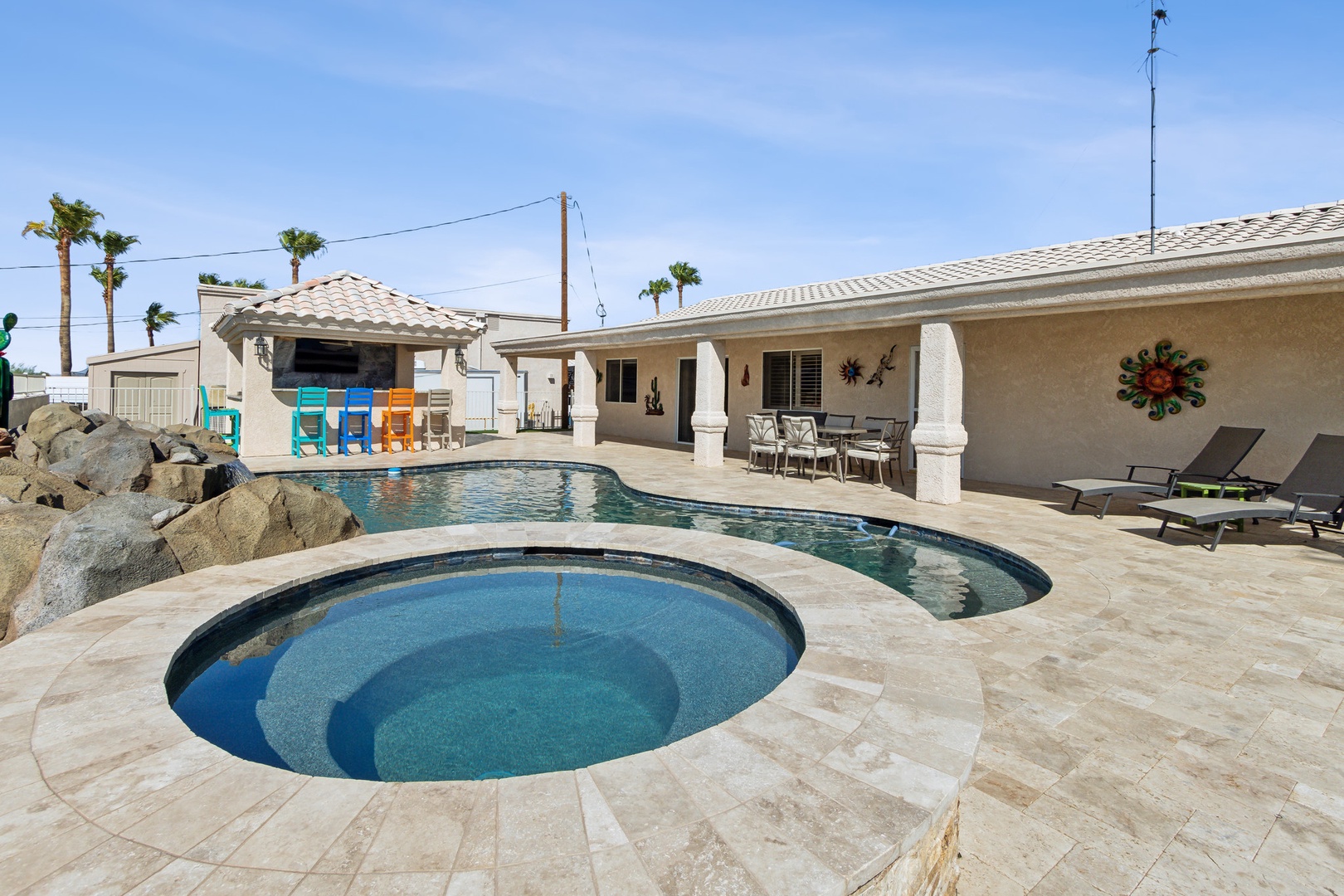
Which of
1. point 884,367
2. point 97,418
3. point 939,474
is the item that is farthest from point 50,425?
point 884,367

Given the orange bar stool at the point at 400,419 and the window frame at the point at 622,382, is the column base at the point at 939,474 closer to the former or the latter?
the window frame at the point at 622,382

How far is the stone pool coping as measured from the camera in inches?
69.2

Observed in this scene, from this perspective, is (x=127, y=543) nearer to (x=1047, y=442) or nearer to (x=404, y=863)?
(x=404, y=863)

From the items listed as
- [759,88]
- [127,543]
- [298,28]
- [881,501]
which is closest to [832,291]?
[759,88]

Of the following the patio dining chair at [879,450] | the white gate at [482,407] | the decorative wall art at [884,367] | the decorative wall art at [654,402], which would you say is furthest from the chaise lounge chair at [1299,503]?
the white gate at [482,407]

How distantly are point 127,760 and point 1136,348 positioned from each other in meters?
10.5

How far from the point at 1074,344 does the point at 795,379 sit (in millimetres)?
5265

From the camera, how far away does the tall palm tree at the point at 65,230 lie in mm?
22781

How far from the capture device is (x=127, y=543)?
438 centimetres

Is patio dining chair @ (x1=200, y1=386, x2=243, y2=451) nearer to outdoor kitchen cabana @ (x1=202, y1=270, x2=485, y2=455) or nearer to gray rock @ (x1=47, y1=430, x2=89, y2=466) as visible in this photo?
outdoor kitchen cabana @ (x1=202, y1=270, x2=485, y2=455)

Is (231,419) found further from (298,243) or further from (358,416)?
(298,243)

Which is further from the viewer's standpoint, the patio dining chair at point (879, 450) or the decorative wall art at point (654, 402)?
the decorative wall art at point (654, 402)

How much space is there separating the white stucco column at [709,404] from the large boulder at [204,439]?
26.2ft

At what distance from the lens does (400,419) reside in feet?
47.7
